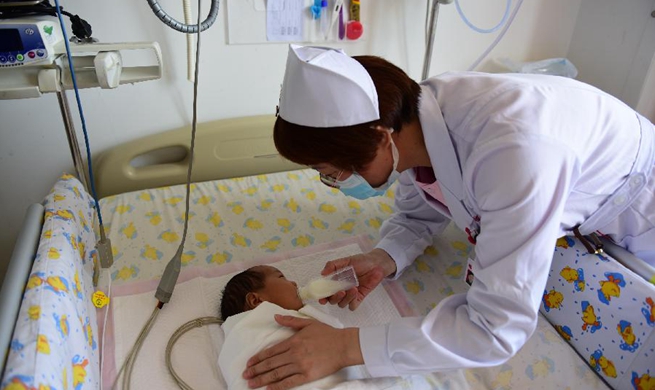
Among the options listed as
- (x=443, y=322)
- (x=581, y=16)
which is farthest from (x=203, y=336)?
(x=581, y=16)

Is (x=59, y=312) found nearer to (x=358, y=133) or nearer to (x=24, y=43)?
(x=24, y=43)

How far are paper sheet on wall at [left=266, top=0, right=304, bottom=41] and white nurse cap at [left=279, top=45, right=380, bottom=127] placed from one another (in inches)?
37.6

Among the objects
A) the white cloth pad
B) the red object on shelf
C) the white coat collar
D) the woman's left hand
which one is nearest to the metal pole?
the white cloth pad

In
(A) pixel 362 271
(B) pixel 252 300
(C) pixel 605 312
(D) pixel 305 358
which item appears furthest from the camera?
(A) pixel 362 271

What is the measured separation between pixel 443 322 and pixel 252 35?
1.33 m

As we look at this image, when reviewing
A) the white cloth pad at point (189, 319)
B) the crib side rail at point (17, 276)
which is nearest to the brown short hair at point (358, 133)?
the white cloth pad at point (189, 319)

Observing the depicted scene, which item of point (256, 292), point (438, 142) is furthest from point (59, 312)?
point (438, 142)

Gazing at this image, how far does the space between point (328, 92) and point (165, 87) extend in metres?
1.14

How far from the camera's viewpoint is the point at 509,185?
0.95 m

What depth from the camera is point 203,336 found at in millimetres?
1307

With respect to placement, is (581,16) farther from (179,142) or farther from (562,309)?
(179,142)

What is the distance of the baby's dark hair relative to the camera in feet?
4.37

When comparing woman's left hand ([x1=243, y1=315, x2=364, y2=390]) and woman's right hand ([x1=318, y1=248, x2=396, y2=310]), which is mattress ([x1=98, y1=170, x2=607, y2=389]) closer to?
woman's right hand ([x1=318, y1=248, x2=396, y2=310])

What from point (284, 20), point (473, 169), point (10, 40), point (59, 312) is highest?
point (10, 40)
